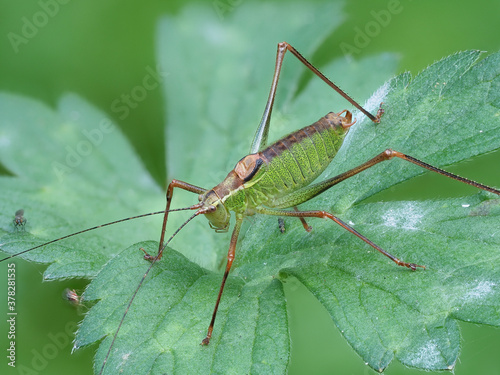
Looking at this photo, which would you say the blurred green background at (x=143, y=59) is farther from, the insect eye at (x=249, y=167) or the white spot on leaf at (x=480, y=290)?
the white spot on leaf at (x=480, y=290)

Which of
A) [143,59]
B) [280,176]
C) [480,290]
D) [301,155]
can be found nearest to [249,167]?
[280,176]

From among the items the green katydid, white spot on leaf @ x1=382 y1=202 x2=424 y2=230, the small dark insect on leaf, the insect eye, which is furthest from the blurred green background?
white spot on leaf @ x1=382 y1=202 x2=424 y2=230

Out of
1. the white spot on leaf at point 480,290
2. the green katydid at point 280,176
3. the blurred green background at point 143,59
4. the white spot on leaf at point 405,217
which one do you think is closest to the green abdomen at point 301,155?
the green katydid at point 280,176

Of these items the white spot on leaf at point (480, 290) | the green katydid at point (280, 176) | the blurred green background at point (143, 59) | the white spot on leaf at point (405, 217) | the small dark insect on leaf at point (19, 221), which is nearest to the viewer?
the white spot on leaf at point (480, 290)

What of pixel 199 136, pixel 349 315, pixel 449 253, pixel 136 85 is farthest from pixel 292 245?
pixel 136 85

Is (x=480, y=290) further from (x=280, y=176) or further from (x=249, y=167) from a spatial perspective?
(x=249, y=167)

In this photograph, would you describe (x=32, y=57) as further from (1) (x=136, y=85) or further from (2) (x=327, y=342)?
(2) (x=327, y=342)

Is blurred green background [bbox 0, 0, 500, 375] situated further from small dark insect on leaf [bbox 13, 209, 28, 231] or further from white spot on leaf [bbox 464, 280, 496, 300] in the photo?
white spot on leaf [bbox 464, 280, 496, 300]

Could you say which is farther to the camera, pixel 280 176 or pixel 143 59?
→ pixel 143 59

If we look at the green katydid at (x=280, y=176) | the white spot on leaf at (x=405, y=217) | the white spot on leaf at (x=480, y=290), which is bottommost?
the white spot on leaf at (x=480, y=290)
